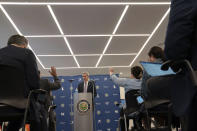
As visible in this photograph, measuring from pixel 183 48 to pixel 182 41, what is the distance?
0.04 m

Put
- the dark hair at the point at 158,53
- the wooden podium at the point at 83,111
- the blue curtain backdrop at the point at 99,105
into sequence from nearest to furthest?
the dark hair at the point at 158,53 → the wooden podium at the point at 83,111 → the blue curtain backdrop at the point at 99,105

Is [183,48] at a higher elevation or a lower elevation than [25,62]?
lower

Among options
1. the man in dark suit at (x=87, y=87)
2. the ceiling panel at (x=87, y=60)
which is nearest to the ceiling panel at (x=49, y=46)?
the ceiling panel at (x=87, y=60)

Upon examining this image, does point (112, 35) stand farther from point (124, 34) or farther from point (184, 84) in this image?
point (184, 84)

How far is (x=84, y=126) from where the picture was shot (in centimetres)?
507

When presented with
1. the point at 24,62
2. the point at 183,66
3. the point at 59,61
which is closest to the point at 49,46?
the point at 59,61

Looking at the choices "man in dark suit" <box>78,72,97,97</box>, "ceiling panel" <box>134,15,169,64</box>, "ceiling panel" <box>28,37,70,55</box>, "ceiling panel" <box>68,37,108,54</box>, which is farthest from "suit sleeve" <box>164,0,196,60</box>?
"man in dark suit" <box>78,72,97,97</box>

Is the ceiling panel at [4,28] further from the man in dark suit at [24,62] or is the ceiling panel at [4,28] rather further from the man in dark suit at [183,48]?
the man in dark suit at [183,48]

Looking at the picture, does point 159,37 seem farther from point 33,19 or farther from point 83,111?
point 33,19

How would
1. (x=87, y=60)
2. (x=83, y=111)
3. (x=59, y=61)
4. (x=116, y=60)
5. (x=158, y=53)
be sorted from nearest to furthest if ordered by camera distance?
(x=158, y=53) < (x=83, y=111) < (x=59, y=61) < (x=87, y=60) < (x=116, y=60)

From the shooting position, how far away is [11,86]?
181cm

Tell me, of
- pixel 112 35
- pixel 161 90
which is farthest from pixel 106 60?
pixel 161 90

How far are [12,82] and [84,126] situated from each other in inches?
140

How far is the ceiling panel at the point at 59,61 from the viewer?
6934 millimetres
